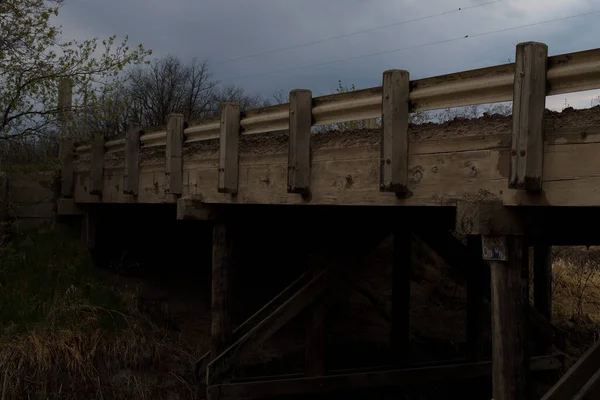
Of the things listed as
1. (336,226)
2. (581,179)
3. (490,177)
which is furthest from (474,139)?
(336,226)

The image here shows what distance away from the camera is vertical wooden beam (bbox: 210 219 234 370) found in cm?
766

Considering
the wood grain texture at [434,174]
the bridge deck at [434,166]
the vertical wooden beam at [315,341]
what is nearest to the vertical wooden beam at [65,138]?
the bridge deck at [434,166]

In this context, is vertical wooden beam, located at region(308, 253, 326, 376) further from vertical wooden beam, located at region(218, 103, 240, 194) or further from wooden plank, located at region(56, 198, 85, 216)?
wooden plank, located at region(56, 198, 85, 216)

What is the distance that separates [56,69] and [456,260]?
709 cm

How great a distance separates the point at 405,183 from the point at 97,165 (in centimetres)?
681

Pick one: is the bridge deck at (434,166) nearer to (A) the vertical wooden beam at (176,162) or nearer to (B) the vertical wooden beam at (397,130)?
(B) the vertical wooden beam at (397,130)

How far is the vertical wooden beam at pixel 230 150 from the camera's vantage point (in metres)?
7.11

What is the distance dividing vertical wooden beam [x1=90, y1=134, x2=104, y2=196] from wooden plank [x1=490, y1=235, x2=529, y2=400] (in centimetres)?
762

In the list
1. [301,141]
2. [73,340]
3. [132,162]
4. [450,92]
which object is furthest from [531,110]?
[73,340]

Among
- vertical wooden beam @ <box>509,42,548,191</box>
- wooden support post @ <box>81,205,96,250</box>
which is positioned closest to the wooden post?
vertical wooden beam @ <box>509,42,548,191</box>

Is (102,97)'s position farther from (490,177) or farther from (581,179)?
(581,179)

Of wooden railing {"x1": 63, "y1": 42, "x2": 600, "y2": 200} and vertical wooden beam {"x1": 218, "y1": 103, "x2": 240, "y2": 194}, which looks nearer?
wooden railing {"x1": 63, "y1": 42, "x2": 600, "y2": 200}

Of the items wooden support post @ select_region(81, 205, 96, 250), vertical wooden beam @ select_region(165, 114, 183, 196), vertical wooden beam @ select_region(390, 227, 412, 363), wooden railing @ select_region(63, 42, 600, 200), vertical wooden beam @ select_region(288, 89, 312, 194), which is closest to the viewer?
wooden railing @ select_region(63, 42, 600, 200)

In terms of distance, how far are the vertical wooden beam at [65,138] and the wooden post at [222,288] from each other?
4579 mm
